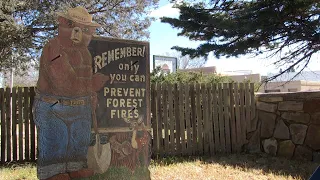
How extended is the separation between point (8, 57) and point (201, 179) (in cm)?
1037

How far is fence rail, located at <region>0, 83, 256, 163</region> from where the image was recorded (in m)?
6.20

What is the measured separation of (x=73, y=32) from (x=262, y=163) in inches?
190

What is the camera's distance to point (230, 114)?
7.72 metres

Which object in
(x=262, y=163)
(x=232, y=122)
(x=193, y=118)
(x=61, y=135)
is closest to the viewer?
(x=61, y=135)

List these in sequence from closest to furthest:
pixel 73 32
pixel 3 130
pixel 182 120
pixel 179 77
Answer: pixel 73 32 < pixel 3 130 < pixel 182 120 < pixel 179 77

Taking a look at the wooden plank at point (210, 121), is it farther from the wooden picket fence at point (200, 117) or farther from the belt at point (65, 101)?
the belt at point (65, 101)

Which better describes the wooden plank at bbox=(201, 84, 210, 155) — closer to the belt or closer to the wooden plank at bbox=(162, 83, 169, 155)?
the wooden plank at bbox=(162, 83, 169, 155)

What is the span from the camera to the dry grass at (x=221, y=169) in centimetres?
540

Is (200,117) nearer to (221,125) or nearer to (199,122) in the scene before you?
(199,122)

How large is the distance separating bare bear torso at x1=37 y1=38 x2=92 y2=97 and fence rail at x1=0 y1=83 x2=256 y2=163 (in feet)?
9.03

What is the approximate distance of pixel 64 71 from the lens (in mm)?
3861

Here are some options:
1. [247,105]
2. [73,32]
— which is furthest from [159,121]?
[73,32]

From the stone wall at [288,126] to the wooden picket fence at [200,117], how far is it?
0.29 metres

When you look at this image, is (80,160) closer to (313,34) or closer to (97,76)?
(97,76)
